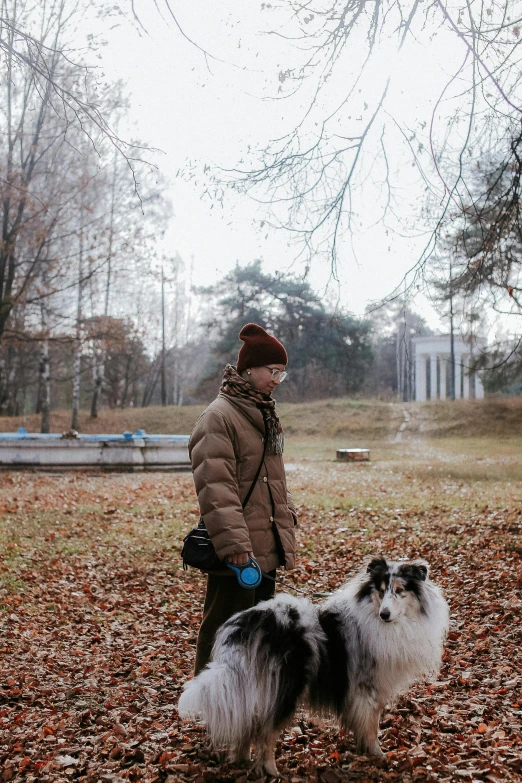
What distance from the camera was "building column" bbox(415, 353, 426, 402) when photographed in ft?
124

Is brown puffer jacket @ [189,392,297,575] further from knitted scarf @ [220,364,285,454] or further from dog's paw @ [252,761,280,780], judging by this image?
dog's paw @ [252,761,280,780]

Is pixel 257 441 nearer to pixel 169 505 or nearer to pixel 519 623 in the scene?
pixel 519 623

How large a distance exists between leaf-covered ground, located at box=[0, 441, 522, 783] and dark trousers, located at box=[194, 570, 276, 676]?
0.54m

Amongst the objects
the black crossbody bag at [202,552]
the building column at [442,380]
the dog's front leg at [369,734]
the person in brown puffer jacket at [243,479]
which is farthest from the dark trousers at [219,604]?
the building column at [442,380]

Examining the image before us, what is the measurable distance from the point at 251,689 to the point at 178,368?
138 feet

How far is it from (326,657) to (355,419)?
29191 mm

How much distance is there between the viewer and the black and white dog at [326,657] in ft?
9.84

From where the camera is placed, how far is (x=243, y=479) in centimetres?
355

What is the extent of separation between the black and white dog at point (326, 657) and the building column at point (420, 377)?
34.6m

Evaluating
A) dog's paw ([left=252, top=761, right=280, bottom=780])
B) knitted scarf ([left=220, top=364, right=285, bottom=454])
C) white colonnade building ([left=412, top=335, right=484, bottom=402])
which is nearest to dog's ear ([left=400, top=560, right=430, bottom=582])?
knitted scarf ([left=220, top=364, right=285, bottom=454])

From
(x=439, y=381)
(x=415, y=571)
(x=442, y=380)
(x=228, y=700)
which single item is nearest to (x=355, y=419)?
(x=442, y=380)

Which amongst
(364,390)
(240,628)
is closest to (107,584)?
(240,628)

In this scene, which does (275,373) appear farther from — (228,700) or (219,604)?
(228,700)

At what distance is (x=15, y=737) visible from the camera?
3.96m
